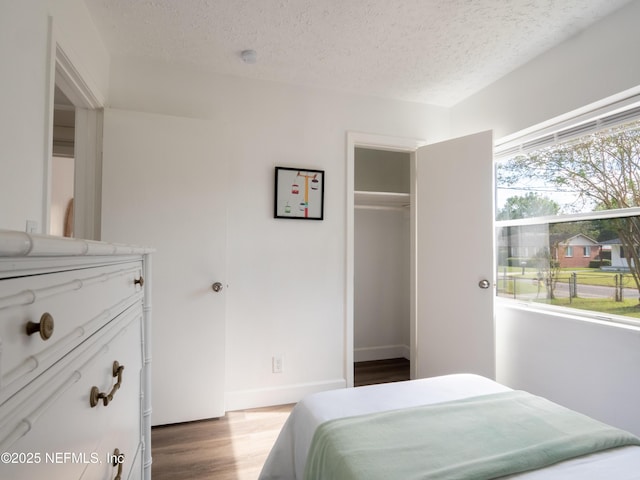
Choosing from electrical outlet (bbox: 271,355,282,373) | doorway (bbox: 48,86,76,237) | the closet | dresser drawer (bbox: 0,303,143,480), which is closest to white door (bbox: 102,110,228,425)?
electrical outlet (bbox: 271,355,282,373)

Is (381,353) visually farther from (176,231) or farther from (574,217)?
(176,231)

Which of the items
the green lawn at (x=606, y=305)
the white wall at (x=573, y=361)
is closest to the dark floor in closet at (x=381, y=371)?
the white wall at (x=573, y=361)

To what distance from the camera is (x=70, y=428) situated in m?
0.57

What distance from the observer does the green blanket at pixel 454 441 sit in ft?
3.06

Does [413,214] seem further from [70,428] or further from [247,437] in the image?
[70,428]

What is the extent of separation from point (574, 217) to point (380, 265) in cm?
183

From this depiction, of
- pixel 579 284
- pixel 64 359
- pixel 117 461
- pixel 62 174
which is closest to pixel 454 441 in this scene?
pixel 117 461

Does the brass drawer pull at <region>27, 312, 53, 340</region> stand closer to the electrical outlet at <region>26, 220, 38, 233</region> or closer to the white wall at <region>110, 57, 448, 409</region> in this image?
the electrical outlet at <region>26, 220, 38, 233</region>

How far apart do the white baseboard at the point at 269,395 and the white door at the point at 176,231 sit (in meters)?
0.16

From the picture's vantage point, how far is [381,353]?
3.60 m

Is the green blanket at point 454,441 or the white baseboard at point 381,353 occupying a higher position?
the green blanket at point 454,441

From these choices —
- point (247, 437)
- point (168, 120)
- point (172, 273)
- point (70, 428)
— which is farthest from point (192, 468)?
point (168, 120)

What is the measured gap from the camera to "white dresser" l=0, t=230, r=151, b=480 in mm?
386

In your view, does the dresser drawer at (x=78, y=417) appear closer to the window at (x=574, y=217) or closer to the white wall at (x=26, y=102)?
the white wall at (x=26, y=102)
